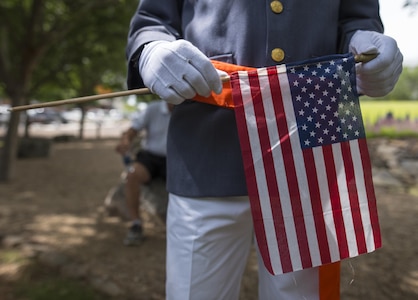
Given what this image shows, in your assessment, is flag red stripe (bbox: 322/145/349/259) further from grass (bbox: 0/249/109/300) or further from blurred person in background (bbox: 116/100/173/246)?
blurred person in background (bbox: 116/100/173/246)

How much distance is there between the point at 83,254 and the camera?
3.37m

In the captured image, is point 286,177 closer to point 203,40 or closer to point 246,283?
point 203,40

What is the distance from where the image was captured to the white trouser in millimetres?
1200

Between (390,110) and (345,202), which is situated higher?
(345,202)

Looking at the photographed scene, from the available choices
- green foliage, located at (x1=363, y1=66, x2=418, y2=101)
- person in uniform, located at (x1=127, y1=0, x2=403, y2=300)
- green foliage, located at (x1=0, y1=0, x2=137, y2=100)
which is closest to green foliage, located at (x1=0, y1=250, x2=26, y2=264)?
person in uniform, located at (x1=127, y1=0, x2=403, y2=300)

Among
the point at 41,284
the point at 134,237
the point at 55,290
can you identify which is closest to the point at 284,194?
the point at 55,290

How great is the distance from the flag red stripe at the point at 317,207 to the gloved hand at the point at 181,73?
30 centimetres

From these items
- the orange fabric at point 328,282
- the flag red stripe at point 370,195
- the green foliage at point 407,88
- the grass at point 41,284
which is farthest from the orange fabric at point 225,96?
the green foliage at point 407,88

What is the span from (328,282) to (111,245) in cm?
271

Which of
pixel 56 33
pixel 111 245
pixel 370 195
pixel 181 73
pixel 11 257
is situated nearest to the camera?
pixel 181 73

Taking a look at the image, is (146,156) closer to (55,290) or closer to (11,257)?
(11,257)

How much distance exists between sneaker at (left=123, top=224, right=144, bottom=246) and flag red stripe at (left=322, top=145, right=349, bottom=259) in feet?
8.86

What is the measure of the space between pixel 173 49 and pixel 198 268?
22.9 inches

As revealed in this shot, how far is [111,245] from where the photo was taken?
3.64m
